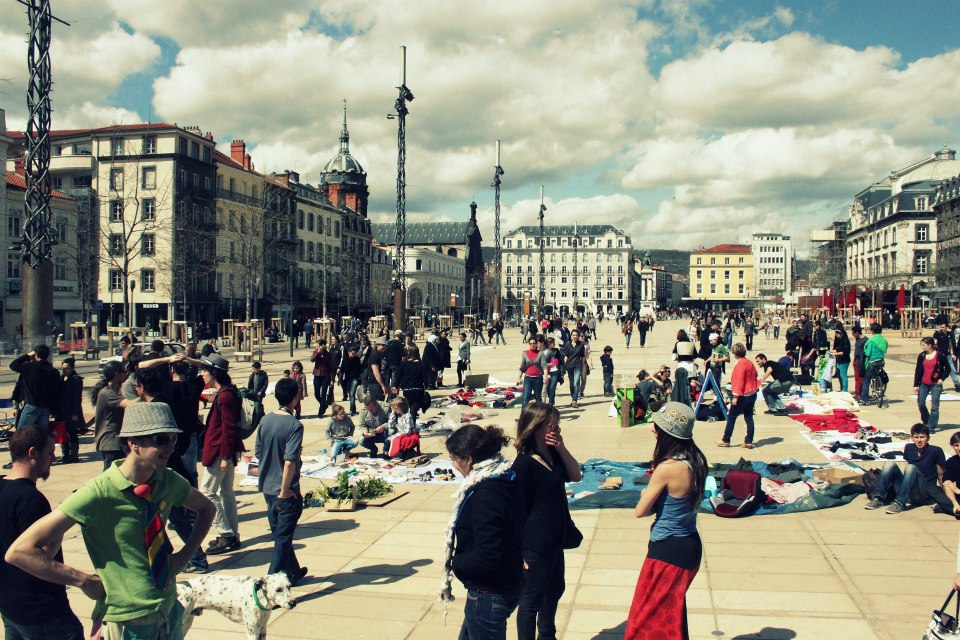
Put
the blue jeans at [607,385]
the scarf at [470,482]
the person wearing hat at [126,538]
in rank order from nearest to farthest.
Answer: the person wearing hat at [126,538] → the scarf at [470,482] → the blue jeans at [607,385]

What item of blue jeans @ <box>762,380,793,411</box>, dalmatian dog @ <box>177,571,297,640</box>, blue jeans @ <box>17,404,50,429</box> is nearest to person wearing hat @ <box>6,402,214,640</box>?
dalmatian dog @ <box>177,571,297,640</box>

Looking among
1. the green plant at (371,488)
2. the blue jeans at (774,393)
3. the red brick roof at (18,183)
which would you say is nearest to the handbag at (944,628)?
the green plant at (371,488)

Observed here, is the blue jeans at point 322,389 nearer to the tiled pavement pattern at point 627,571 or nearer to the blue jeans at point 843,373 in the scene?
the tiled pavement pattern at point 627,571

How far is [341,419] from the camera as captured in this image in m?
12.2

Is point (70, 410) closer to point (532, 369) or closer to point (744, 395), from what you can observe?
point (532, 369)

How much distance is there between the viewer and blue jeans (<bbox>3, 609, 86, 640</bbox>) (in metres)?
3.33

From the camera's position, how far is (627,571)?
6508 millimetres

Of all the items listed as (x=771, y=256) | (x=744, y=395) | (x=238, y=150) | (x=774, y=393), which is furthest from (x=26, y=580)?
(x=771, y=256)

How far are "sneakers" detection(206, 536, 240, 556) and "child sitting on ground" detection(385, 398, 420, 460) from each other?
14.6ft

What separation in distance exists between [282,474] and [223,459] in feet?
4.19

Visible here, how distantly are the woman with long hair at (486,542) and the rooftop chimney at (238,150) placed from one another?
217 feet

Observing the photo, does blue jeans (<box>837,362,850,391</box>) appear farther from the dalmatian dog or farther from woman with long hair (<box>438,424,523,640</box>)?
the dalmatian dog

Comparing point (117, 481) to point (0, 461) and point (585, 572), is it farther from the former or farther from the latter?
point (0, 461)

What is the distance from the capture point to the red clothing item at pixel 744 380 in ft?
38.9
